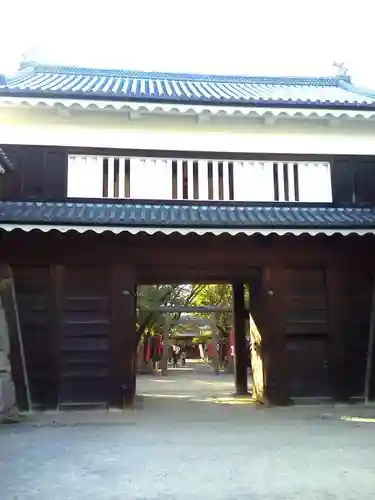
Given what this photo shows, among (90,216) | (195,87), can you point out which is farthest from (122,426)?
(195,87)

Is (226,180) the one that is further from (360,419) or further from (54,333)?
(360,419)

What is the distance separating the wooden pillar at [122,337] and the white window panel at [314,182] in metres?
3.53

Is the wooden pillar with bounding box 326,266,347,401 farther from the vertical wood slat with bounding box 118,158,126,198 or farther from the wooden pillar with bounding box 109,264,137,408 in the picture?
the vertical wood slat with bounding box 118,158,126,198

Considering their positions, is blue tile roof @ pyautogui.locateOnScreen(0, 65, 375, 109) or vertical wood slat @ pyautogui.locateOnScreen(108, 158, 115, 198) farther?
vertical wood slat @ pyautogui.locateOnScreen(108, 158, 115, 198)

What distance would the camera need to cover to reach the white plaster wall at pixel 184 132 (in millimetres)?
9797

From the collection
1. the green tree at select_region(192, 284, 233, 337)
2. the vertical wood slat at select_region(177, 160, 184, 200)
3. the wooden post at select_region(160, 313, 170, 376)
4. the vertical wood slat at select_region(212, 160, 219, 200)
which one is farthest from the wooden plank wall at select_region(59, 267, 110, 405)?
the green tree at select_region(192, 284, 233, 337)

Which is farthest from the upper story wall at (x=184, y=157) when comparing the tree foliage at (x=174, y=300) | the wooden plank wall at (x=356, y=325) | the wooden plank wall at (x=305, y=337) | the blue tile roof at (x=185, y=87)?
the tree foliage at (x=174, y=300)

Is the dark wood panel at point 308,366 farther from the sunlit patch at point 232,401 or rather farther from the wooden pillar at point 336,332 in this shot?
the sunlit patch at point 232,401

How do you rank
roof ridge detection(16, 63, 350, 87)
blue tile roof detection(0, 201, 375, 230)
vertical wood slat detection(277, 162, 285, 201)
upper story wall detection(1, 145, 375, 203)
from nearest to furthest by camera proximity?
blue tile roof detection(0, 201, 375, 230), upper story wall detection(1, 145, 375, 203), vertical wood slat detection(277, 162, 285, 201), roof ridge detection(16, 63, 350, 87)

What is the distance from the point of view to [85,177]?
384 inches

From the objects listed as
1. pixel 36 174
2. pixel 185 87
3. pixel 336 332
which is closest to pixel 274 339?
pixel 336 332

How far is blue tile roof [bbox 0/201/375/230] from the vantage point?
8281mm

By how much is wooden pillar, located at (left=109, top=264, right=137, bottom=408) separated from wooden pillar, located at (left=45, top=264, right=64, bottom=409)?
846 millimetres

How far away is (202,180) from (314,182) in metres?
2.09
